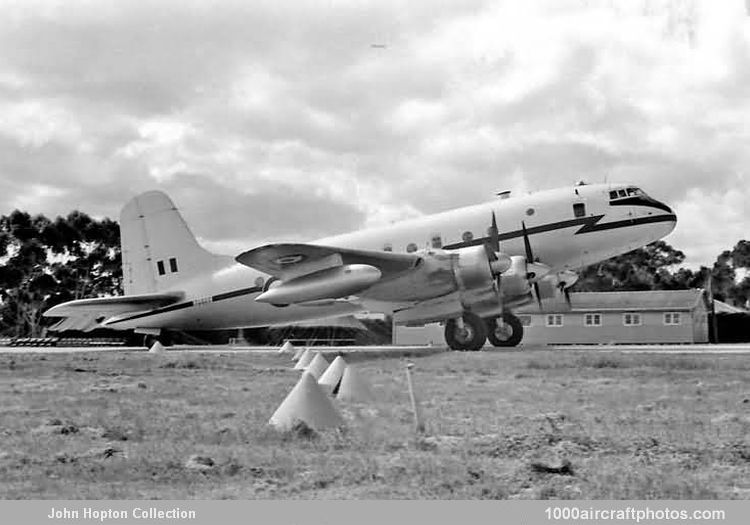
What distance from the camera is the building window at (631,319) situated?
60.7 metres

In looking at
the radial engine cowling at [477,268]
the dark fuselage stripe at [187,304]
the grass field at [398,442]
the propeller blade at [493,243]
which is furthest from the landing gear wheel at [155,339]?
the grass field at [398,442]

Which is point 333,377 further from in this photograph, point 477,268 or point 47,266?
point 47,266

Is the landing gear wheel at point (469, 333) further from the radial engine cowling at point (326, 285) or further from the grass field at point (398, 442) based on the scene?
the grass field at point (398, 442)

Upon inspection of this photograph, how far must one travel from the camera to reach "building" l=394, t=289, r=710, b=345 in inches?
2347

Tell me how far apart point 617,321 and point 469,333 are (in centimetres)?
3345

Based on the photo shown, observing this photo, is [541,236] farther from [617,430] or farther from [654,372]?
[617,430]

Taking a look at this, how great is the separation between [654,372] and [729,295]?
304ft

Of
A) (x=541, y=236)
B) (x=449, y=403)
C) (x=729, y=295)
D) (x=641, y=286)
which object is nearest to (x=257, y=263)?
(x=541, y=236)

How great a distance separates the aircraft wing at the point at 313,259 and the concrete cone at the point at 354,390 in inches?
565

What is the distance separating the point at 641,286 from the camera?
9038cm

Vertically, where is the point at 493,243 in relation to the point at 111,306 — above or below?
above

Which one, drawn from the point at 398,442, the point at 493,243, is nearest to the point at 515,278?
the point at 493,243

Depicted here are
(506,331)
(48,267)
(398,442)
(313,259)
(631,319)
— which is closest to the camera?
(398,442)

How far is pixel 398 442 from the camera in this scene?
10.5 metres
